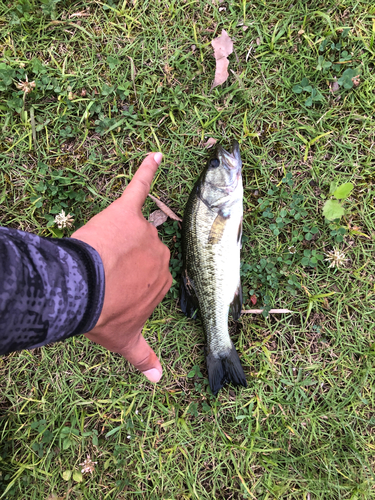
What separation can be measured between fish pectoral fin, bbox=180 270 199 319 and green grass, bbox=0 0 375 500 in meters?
0.18

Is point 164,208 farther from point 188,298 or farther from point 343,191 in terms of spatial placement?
point 343,191

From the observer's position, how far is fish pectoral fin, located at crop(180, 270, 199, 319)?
9.07ft

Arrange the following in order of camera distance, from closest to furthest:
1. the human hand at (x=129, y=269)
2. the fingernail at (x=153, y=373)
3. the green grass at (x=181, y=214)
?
1. the human hand at (x=129, y=269)
2. the fingernail at (x=153, y=373)
3. the green grass at (x=181, y=214)

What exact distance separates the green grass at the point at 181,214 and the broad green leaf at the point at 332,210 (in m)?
0.13

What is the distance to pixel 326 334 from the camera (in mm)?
2910

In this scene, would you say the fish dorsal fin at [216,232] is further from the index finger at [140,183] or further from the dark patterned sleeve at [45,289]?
the dark patterned sleeve at [45,289]

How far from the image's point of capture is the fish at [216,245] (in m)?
2.55

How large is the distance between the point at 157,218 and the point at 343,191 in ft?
5.88

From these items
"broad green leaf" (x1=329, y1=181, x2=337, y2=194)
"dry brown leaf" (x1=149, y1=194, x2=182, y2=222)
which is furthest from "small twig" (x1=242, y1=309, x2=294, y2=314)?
A: "broad green leaf" (x1=329, y1=181, x2=337, y2=194)

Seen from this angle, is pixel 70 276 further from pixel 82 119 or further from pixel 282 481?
pixel 282 481

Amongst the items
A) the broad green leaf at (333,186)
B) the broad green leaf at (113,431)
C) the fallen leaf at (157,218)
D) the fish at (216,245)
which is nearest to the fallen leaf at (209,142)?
the fish at (216,245)

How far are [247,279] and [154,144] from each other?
165 centimetres

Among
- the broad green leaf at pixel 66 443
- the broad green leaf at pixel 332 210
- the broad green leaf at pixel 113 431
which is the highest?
the broad green leaf at pixel 332 210

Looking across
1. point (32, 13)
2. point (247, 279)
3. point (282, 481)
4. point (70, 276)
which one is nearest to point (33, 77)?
point (32, 13)
